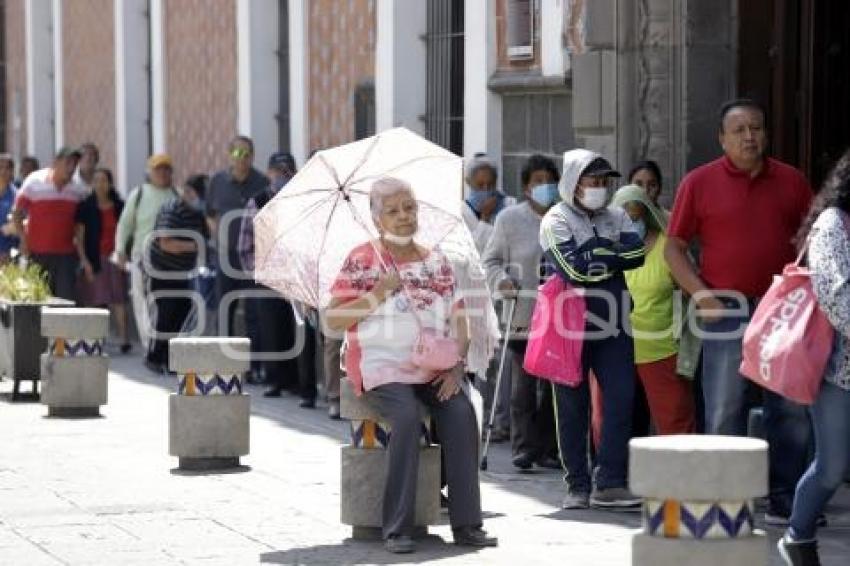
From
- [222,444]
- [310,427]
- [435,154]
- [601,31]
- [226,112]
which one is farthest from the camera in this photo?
[226,112]

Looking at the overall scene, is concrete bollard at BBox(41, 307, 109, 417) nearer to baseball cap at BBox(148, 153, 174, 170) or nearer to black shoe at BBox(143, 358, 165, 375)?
black shoe at BBox(143, 358, 165, 375)

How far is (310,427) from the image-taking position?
16.7 m

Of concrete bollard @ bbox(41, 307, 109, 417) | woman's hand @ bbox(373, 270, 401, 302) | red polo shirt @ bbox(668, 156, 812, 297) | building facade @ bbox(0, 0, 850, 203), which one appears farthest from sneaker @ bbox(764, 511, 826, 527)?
concrete bollard @ bbox(41, 307, 109, 417)

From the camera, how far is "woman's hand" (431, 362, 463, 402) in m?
11.2

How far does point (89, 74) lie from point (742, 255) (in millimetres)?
18177

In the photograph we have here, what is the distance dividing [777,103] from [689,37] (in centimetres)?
63

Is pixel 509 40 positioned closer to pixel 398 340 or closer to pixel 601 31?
pixel 601 31

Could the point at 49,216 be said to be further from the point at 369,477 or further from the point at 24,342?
the point at 369,477

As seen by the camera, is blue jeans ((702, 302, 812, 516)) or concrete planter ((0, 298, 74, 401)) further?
concrete planter ((0, 298, 74, 401))

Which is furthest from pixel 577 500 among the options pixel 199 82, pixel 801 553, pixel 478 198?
pixel 199 82

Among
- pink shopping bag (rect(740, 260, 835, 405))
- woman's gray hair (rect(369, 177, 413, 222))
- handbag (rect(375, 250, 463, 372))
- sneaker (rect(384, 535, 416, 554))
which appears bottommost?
sneaker (rect(384, 535, 416, 554))

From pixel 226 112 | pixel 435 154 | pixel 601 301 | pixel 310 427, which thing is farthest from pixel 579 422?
pixel 226 112

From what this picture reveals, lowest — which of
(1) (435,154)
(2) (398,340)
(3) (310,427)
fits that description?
(3) (310,427)

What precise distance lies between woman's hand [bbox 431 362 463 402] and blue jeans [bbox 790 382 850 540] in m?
1.82
